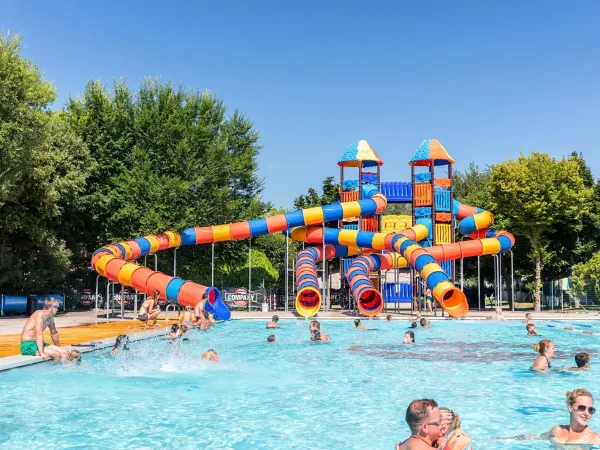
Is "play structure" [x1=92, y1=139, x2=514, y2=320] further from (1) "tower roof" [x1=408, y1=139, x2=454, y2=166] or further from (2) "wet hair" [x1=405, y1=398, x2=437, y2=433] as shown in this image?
(2) "wet hair" [x1=405, y1=398, x2=437, y2=433]

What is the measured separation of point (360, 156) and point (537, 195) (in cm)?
888

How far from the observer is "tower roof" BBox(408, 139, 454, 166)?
31766mm

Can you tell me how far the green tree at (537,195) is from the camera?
30766mm

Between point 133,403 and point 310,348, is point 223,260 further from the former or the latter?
point 133,403

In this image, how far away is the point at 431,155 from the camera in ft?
104

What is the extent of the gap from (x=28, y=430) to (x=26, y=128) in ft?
51.1

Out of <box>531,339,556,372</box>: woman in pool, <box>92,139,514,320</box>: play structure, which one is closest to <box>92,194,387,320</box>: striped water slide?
<box>92,139,514,320</box>: play structure

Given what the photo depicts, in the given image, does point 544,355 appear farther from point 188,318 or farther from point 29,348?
point 188,318

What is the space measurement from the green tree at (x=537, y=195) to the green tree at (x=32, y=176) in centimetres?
2026

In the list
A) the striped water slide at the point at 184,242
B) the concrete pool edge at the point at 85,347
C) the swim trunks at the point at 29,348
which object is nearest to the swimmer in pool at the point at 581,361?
the concrete pool edge at the point at 85,347

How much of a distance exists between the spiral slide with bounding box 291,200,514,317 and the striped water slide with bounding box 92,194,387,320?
1.23m

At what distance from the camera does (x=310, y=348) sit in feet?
50.9

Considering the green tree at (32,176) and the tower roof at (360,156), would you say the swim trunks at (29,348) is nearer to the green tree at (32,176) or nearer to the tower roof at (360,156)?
the green tree at (32,176)

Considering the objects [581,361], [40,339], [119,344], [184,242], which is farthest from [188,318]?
[581,361]
